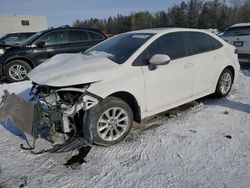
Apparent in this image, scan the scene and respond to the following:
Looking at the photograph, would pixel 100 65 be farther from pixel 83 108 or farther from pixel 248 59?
pixel 248 59

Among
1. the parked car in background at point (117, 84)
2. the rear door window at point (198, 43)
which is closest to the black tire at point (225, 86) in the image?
the parked car in background at point (117, 84)

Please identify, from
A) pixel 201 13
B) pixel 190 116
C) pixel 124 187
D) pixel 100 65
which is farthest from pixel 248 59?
pixel 201 13

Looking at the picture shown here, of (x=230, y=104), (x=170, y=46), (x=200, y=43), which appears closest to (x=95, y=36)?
(x=200, y=43)

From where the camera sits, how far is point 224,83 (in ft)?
18.7

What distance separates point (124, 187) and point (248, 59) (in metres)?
7.25

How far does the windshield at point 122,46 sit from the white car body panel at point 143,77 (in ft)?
0.36

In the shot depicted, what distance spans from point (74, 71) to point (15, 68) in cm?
520

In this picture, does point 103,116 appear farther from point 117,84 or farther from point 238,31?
point 238,31

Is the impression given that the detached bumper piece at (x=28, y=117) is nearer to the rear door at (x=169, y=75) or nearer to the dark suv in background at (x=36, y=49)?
the rear door at (x=169, y=75)

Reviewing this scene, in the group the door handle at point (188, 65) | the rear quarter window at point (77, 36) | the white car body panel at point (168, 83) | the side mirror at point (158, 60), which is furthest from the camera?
the rear quarter window at point (77, 36)

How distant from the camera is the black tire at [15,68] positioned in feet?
26.3

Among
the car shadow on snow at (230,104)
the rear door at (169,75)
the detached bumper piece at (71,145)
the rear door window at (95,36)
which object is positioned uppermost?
the rear door window at (95,36)

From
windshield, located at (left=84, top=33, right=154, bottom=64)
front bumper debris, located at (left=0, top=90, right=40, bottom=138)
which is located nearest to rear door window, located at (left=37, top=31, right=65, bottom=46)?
windshield, located at (left=84, top=33, right=154, bottom=64)

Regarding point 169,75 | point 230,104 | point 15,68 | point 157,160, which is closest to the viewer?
point 157,160
